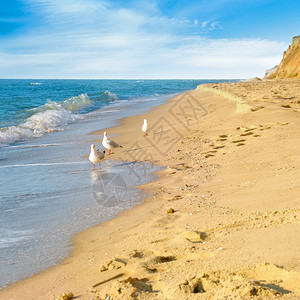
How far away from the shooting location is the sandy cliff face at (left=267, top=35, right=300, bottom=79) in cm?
3828

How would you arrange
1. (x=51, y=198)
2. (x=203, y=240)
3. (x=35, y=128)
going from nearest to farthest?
(x=203, y=240) → (x=51, y=198) → (x=35, y=128)

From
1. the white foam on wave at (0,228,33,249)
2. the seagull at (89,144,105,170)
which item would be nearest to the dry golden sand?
the white foam on wave at (0,228,33,249)

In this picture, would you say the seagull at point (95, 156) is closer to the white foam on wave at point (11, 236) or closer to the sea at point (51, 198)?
the sea at point (51, 198)

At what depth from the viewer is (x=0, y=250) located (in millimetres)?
4008

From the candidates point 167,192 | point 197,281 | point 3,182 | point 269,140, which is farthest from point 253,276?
point 3,182

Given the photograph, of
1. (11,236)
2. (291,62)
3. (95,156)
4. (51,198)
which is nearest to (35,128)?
(95,156)

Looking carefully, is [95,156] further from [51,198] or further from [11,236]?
[11,236]

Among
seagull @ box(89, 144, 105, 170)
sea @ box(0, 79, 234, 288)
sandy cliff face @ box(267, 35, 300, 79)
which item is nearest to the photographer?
sea @ box(0, 79, 234, 288)

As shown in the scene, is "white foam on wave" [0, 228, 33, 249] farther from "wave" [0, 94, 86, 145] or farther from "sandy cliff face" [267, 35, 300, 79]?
"sandy cliff face" [267, 35, 300, 79]

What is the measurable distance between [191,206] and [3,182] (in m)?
4.32

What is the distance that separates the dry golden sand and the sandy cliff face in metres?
34.5

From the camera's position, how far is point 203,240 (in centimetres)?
357

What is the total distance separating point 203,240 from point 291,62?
4129 cm

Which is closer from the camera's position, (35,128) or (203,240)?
(203,240)
